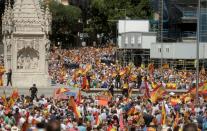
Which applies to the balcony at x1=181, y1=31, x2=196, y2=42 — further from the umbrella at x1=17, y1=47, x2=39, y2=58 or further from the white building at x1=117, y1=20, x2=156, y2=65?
the umbrella at x1=17, y1=47, x2=39, y2=58

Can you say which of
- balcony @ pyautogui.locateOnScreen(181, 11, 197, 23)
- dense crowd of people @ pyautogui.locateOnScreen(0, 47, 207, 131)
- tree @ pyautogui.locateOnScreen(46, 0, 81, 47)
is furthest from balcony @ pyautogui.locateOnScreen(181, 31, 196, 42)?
dense crowd of people @ pyautogui.locateOnScreen(0, 47, 207, 131)

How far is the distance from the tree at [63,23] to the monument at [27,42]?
64903 mm

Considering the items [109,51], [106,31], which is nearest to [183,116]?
[109,51]

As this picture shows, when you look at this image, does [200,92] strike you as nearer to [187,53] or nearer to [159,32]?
[187,53]

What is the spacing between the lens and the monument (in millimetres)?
46000

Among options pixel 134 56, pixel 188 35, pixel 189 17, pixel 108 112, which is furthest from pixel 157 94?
pixel 189 17

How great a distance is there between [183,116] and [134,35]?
5285cm

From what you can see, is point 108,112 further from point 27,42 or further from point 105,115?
point 27,42

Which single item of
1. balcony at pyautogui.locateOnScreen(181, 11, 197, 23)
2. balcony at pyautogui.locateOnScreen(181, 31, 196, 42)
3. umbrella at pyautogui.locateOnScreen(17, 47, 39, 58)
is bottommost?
umbrella at pyautogui.locateOnScreen(17, 47, 39, 58)

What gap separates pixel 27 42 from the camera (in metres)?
46.1

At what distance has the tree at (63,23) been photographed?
370 ft

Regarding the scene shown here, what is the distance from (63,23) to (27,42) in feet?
222

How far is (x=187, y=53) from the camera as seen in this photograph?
75062 millimetres

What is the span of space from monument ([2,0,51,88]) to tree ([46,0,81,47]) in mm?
64903
